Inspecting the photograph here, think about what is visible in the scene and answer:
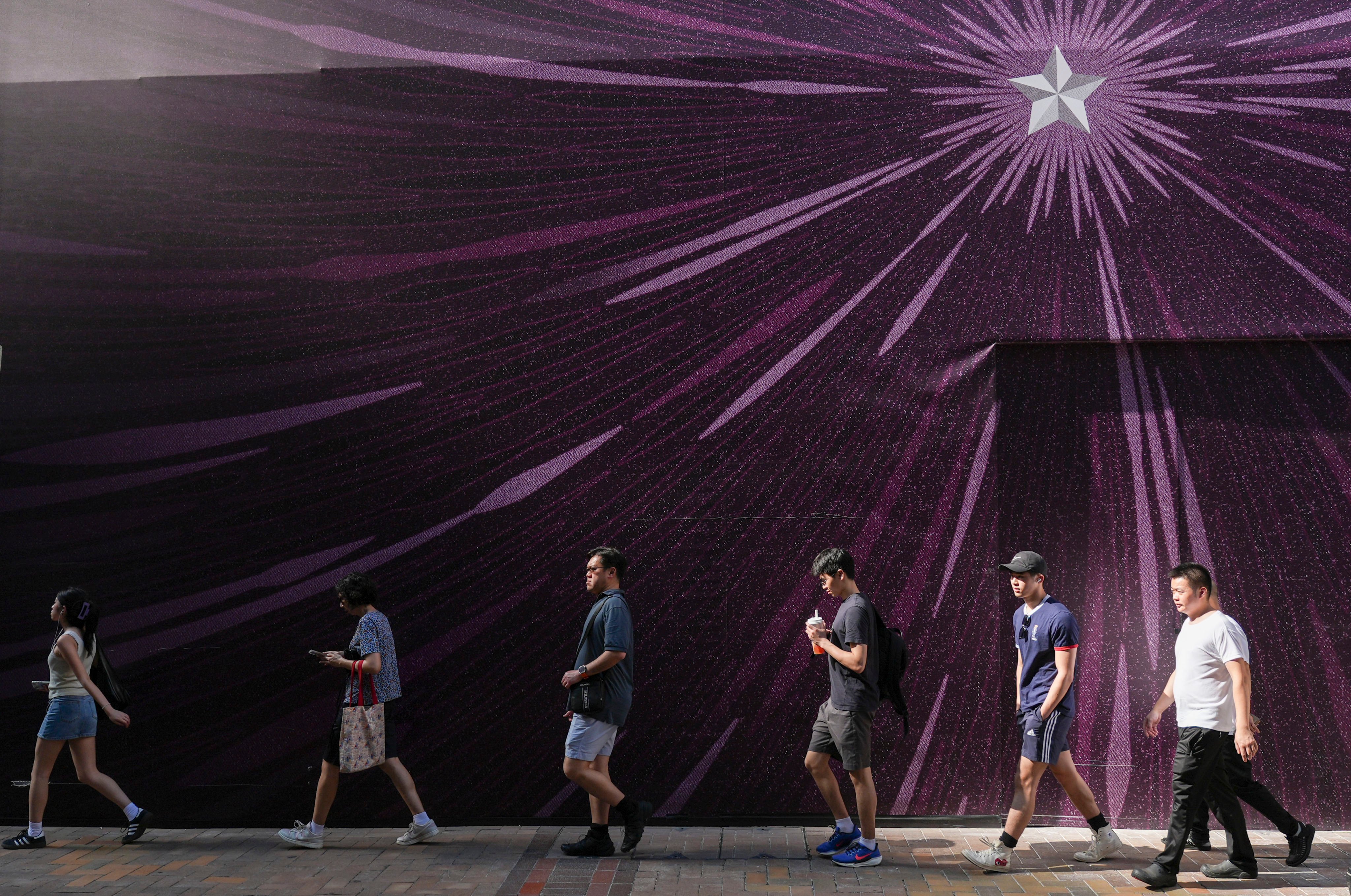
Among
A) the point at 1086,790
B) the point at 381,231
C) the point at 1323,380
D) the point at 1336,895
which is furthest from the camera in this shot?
the point at 381,231

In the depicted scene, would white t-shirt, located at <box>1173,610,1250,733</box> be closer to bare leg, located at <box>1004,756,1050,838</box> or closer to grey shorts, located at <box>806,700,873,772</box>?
bare leg, located at <box>1004,756,1050,838</box>

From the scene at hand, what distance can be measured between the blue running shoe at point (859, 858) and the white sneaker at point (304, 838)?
2974 mm

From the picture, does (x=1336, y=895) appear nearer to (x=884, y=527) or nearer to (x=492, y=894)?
(x=884, y=527)

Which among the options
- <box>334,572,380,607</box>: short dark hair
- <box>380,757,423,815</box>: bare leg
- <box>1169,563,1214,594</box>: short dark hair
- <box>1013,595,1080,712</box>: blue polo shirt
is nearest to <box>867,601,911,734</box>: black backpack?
<box>1013,595,1080,712</box>: blue polo shirt

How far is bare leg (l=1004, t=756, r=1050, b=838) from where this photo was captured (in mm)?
5504

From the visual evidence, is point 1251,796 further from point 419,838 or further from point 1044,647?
point 419,838

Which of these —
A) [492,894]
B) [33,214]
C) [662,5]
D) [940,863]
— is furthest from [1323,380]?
[33,214]

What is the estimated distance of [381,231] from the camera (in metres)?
7.16

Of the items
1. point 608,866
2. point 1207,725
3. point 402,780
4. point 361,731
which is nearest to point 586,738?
point 608,866

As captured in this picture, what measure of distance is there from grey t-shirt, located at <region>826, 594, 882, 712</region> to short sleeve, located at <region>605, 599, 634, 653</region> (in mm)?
1122

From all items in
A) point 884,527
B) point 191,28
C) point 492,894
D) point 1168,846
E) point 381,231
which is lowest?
point 492,894

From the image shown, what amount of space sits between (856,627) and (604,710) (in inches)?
57.2

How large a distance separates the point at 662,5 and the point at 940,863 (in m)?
5.66

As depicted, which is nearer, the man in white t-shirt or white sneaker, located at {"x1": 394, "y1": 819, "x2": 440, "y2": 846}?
the man in white t-shirt
